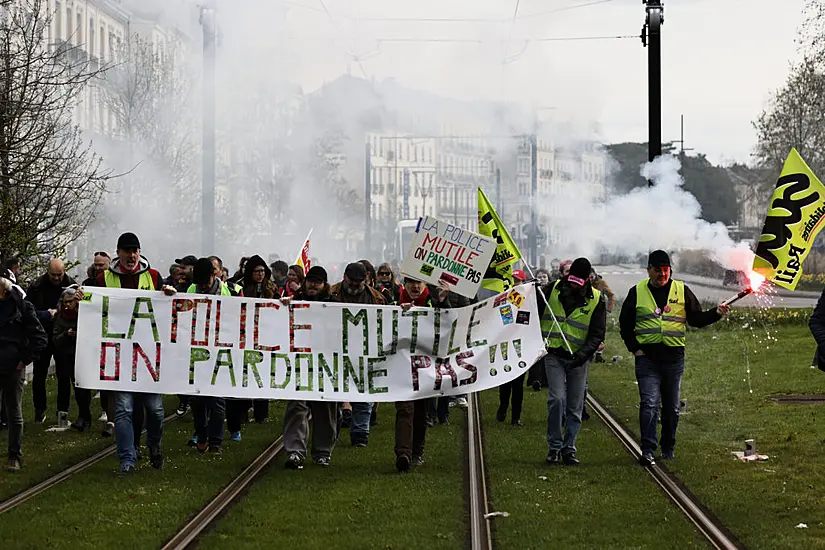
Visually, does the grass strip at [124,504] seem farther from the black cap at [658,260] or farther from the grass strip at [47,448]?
the black cap at [658,260]

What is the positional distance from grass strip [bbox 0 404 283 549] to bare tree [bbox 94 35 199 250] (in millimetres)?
30572

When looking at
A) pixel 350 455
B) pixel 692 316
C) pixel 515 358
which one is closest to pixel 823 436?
pixel 692 316

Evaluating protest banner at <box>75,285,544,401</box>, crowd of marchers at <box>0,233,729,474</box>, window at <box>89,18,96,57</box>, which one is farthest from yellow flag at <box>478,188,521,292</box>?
window at <box>89,18,96,57</box>

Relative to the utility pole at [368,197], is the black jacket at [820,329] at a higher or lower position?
lower

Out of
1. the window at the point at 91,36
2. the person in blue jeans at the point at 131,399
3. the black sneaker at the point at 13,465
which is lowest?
the black sneaker at the point at 13,465

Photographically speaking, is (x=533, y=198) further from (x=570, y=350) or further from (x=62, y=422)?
(x=570, y=350)

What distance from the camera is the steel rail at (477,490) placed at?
947 centimetres

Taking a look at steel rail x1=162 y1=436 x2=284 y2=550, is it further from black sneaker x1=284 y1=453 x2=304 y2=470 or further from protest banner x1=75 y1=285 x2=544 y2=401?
protest banner x1=75 y1=285 x2=544 y2=401

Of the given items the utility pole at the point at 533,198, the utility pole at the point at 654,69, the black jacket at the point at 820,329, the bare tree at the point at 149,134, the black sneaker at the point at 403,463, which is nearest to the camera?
the black jacket at the point at 820,329

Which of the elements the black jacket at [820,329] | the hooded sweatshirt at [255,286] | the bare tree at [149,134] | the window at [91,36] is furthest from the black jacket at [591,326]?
the window at [91,36]

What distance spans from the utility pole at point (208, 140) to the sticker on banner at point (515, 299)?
772 inches

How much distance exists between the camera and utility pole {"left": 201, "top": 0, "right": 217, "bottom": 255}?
33.3 m

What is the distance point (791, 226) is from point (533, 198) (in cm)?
3641

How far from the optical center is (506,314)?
13266 millimetres
